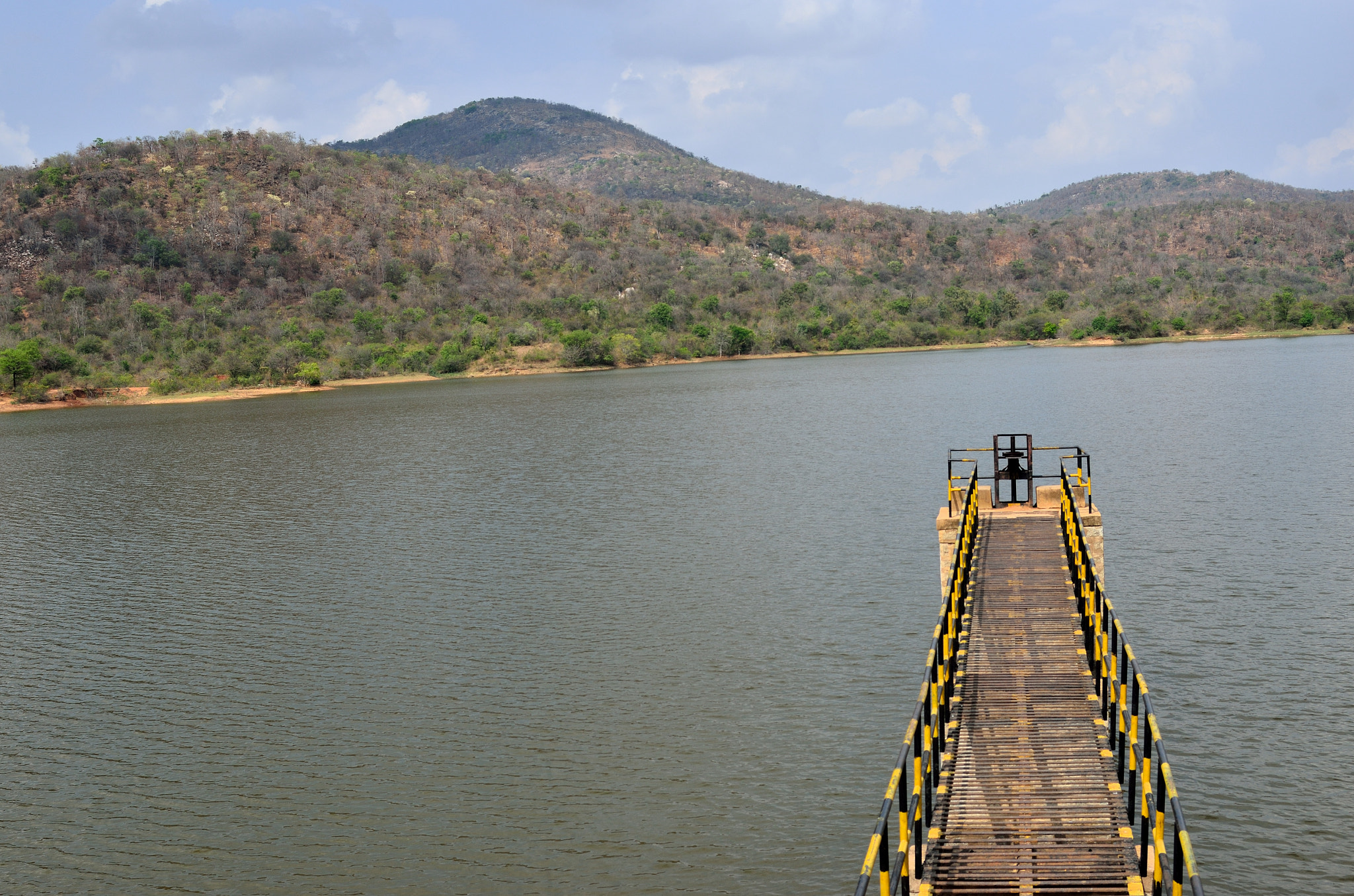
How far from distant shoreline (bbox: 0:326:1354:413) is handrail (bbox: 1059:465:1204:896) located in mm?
107138

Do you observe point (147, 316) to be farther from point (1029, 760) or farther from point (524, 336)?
point (1029, 760)

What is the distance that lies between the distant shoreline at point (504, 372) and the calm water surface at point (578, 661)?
6501cm

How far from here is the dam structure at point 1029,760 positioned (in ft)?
34.5

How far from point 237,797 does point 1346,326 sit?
169915 millimetres

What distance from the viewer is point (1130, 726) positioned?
14383 millimetres

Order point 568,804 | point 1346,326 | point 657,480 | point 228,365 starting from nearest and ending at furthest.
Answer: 1. point 568,804
2. point 657,480
3. point 228,365
4. point 1346,326

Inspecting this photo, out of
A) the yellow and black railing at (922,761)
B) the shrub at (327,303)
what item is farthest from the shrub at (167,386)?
the yellow and black railing at (922,761)

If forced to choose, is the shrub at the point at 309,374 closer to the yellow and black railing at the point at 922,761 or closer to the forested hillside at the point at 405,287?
the forested hillside at the point at 405,287

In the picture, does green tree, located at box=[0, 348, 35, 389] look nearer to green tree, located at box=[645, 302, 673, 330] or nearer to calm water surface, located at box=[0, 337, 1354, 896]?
calm water surface, located at box=[0, 337, 1354, 896]

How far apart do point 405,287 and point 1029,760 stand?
5937 inches

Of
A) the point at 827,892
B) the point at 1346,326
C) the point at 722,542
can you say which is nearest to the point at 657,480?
the point at 722,542

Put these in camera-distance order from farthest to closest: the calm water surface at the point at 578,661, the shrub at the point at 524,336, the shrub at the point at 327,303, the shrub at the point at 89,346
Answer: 1. the shrub at the point at 327,303
2. the shrub at the point at 524,336
3. the shrub at the point at 89,346
4. the calm water surface at the point at 578,661

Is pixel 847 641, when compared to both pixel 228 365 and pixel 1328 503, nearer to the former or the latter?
pixel 1328 503

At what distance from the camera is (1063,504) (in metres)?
21.9
